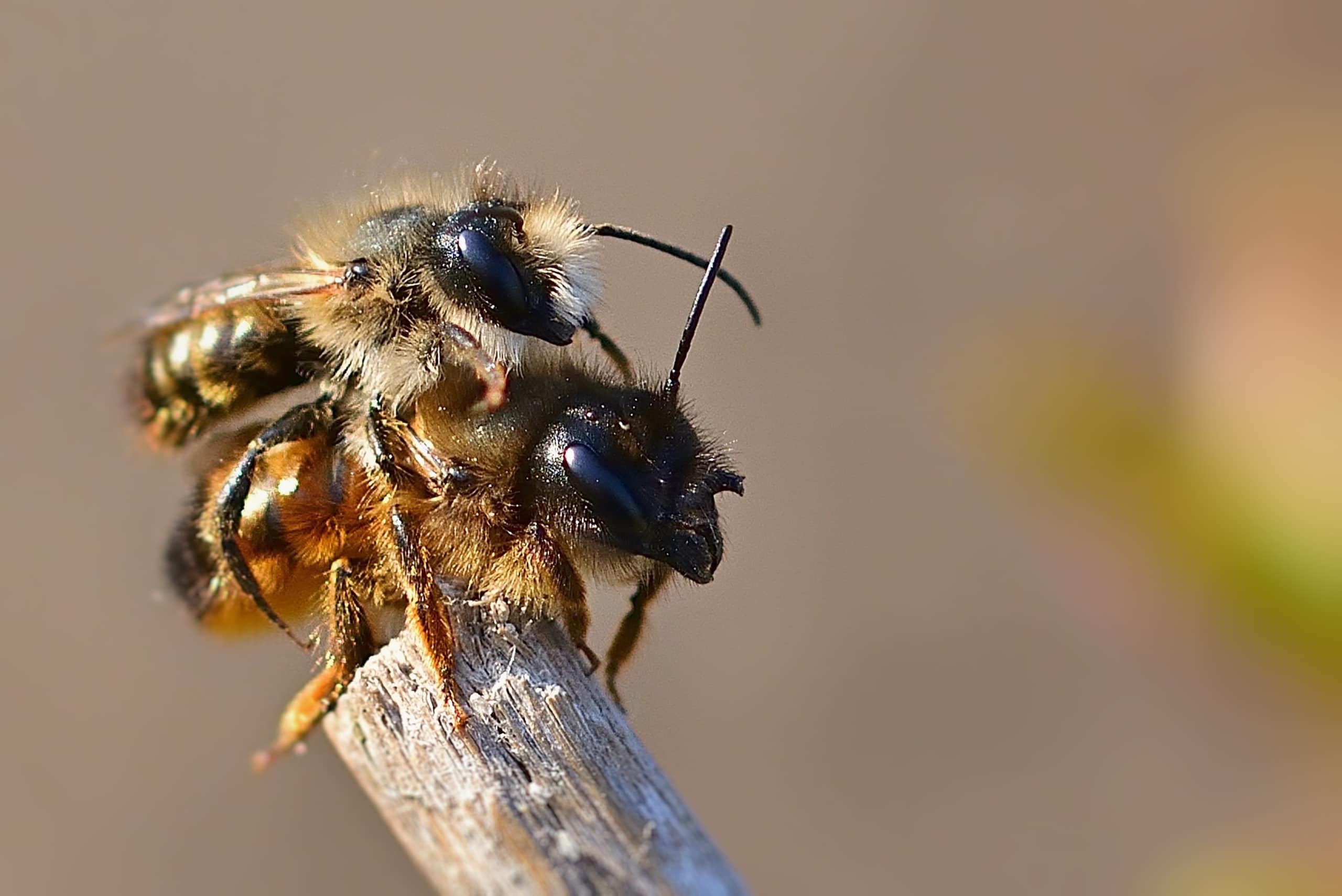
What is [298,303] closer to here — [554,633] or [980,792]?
[554,633]

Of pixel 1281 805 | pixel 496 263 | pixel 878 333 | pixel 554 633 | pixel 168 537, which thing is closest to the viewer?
pixel 554 633

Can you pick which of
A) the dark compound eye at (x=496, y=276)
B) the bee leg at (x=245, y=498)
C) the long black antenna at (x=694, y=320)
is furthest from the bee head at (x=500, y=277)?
the bee leg at (x=245, y=498)

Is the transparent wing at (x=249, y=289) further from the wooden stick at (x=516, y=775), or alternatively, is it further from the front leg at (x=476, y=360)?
the wooden stick at (x=516, y=775)

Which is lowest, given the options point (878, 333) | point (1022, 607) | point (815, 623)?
point (1022, 607)

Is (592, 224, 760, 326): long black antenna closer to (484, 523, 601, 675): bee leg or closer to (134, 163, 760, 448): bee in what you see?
(134, 163, 760, 448): bee

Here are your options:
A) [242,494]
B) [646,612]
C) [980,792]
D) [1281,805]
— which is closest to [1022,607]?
[980,792]

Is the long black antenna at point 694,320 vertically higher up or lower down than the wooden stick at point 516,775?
higher up

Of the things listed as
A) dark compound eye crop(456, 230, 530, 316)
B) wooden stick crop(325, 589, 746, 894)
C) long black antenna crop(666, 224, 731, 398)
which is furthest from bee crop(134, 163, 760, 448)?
wooden stick crop(325, 589, 746, 894)
